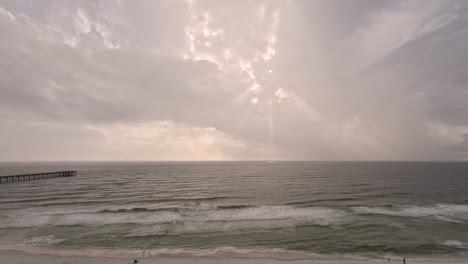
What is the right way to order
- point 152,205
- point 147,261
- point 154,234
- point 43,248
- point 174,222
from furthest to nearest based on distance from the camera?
point 152,205
point 174,222
point 154,234
point 43,248
point 147,261

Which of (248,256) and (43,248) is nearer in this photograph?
(248,256)

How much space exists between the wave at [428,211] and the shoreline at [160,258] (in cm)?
1408

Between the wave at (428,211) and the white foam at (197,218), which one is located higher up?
the wave at (428,211)

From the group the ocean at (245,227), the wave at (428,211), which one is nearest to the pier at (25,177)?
the ocean at (245,227)

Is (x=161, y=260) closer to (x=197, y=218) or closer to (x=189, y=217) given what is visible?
(x=197, y=218)

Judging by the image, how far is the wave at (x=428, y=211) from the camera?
29.8 m

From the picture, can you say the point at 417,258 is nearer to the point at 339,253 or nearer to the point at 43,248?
the point at 339,253

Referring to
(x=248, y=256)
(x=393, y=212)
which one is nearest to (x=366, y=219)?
(x=393, y=212)

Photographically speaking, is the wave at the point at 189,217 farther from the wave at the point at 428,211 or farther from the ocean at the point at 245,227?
the wave at the point at 428,211

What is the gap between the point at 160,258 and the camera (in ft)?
55.7

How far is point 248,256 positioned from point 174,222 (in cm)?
1203

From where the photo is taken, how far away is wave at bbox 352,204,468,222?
29750mm

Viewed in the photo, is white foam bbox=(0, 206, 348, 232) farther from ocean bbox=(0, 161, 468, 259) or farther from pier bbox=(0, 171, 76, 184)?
pier bbox=(0, 171, 76, 184)

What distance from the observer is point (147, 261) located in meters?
16.2
